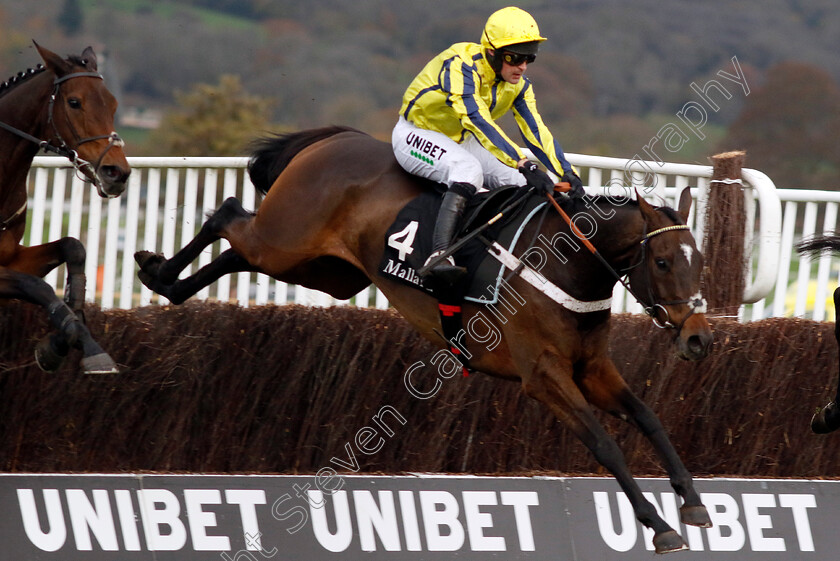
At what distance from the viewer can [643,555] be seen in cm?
501

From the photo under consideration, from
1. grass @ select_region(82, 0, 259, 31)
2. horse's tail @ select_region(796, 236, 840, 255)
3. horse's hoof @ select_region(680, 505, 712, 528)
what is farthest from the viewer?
grass @ select_region(82, 0, 259, 31)

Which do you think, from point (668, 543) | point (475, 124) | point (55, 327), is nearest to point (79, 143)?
point (55, 327)

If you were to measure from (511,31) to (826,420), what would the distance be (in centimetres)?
260

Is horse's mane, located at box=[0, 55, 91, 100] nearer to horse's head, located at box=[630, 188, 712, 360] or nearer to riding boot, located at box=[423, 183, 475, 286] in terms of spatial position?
riding boot, located at box=[423, 183, 475, 286]

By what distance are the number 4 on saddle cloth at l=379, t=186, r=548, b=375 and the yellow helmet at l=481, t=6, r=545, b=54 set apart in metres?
0.65

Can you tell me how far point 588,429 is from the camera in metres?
4.51

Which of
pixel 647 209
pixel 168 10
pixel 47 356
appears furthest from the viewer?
pixel 168 10

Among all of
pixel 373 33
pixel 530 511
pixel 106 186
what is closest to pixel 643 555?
pixel 530 511

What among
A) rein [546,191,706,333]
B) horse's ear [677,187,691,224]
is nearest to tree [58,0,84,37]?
rein [546,191,706,333]

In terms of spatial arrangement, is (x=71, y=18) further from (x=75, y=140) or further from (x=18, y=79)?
(x=75, y=140)

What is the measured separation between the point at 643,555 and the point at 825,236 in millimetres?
2193

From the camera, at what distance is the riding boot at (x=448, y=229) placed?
4688 millimetres

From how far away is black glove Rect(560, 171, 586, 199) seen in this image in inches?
187

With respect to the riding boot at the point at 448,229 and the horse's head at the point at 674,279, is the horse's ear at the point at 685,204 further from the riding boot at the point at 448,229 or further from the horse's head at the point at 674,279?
the riding boot at the point at 448,229
